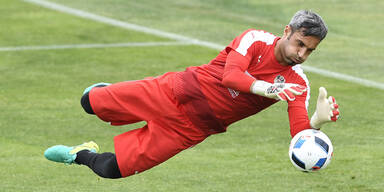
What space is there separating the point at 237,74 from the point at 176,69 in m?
8.03

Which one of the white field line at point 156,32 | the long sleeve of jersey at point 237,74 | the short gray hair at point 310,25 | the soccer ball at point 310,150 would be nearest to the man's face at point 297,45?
the short gray hair at point 310,25

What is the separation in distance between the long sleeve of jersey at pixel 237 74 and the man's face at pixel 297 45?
1.24 ft

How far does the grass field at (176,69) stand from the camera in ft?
30.3

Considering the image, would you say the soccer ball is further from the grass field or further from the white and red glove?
the grass field

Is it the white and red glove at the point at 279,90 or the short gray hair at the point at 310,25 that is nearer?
the white and red glove at the point at 279,90

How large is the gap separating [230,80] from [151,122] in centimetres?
115

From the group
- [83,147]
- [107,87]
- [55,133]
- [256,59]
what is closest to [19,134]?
[55,133]

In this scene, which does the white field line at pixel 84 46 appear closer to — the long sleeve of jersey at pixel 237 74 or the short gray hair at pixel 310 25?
the long sleeve of jersey at pixel 237 74

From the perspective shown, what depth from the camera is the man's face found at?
23.3 ft

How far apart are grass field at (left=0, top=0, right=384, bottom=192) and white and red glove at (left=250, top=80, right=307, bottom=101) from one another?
224 centimetres

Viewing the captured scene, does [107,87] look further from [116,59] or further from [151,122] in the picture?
[116,59]

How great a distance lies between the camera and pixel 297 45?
718 centimetres

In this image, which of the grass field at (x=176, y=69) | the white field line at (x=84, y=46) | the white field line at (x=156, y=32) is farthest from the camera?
the white field line at (x=84, y=46)

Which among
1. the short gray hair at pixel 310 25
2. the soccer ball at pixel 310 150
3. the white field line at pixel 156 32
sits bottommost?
the white field line at pixel 156 32
